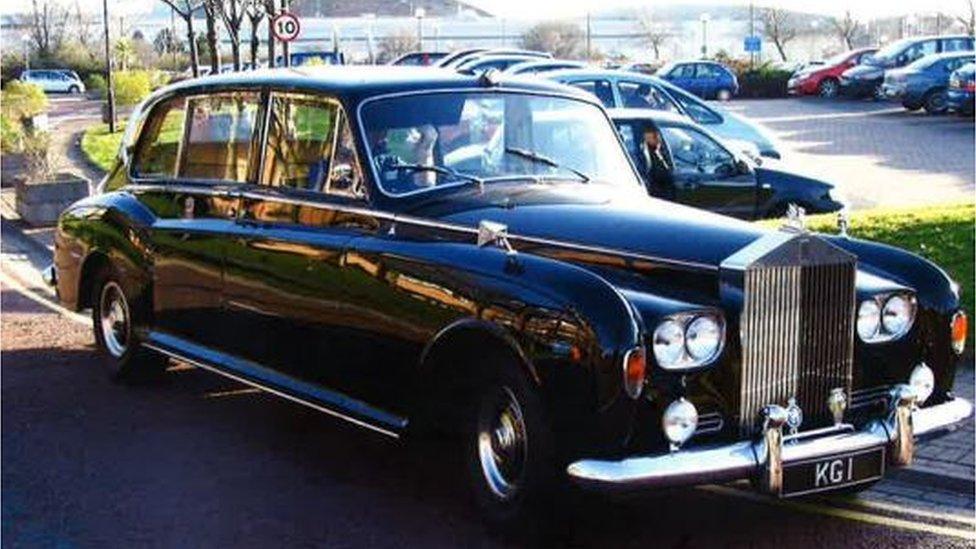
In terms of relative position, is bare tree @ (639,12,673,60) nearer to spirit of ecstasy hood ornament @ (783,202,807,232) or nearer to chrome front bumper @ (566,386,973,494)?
spirit of ecstasy hood ornament @ (783,202,807,232)

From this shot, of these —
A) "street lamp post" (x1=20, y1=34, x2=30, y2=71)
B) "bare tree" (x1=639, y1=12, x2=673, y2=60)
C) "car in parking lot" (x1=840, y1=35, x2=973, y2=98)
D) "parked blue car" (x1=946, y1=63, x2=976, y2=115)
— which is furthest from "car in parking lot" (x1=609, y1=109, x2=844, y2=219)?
"bare tree" (x1=639, y1=12, x2=673, y2=60)

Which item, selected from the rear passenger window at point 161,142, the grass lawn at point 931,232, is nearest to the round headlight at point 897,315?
the grass lawn at point 931,232

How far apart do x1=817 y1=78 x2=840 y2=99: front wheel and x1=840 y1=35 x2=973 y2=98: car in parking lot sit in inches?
32.4

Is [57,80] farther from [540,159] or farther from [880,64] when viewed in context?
[540,159]

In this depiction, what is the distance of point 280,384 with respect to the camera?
6875 millimetres

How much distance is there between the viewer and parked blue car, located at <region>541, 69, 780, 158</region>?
18.3m

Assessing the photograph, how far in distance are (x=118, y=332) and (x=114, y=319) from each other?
0.34ft

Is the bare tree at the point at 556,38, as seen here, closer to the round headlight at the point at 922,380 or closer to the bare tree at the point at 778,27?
the bare tree at the point at 778,27

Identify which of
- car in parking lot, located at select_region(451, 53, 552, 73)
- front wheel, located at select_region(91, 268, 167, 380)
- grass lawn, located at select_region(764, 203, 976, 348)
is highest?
car in parking lot, located at select_region(451, 53, 552, 73)

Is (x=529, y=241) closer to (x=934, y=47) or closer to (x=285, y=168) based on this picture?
(x=285, y=168)

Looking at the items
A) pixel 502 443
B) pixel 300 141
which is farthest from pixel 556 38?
pixel 502 443

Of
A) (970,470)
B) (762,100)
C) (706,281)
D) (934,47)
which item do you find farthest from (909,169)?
(762,100)

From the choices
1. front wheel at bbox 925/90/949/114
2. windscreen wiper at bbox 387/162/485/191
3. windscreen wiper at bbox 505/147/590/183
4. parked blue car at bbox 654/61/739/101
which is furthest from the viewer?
parked blue car at bbox 654/61/739/101

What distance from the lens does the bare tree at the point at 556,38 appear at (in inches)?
2867
